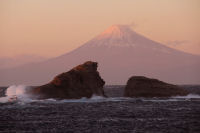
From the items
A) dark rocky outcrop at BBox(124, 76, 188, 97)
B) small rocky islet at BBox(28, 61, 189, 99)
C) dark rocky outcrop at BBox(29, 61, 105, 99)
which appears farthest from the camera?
dark rocky outcrop at BBox(124, 76, 188, 97)

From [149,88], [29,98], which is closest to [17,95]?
[29,98]

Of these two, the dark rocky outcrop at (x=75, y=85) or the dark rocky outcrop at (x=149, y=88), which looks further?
the dark rocky outcrop at (x=149, y=88)

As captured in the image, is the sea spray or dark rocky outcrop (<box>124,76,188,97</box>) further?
dark rocky outcrop (<box>124,76,188,97</box>)

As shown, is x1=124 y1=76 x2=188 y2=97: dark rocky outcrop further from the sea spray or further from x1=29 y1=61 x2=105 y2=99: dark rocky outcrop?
the sea spray

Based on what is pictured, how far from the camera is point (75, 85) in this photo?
90125 mm

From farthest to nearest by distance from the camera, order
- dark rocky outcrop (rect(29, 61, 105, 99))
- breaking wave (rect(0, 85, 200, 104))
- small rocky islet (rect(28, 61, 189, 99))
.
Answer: small rocky islet (rect(28, 61, 189, 99))
dark rocky outcrop (rect(29, 61, 105, 99))
breaking wave (rect(0, 85, 200, 104))

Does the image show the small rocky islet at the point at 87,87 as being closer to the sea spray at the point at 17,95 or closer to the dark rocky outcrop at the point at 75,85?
the dark rocky outcrop at the point at 75,85

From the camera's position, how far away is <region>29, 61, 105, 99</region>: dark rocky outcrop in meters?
87.7

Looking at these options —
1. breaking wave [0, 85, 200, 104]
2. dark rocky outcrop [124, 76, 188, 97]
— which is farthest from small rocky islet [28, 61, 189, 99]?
breaking wave [0, 85, 200, 104]

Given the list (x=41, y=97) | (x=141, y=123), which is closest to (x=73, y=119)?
(x=141, y=123)

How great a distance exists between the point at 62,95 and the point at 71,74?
411cm

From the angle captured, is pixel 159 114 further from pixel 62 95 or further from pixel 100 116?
pixel 62 95

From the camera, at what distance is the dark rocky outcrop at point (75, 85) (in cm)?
8769

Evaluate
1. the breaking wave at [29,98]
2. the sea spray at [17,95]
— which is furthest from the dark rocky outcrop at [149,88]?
the sea spray at [17,95]
